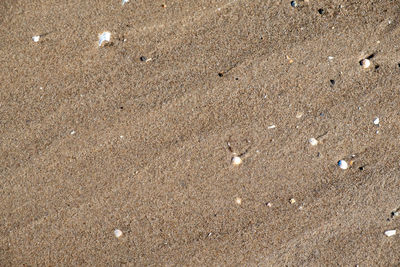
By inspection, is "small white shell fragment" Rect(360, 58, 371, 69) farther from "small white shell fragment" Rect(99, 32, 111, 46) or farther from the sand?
"small white shell fragment" Rect(99, 32, 111, 46)

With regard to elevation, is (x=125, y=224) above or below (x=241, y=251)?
above

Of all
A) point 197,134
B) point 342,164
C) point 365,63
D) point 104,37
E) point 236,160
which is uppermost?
point 104,37

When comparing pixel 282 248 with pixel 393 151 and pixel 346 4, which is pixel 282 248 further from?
pixel 346 4

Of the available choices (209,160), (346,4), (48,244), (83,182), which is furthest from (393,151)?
(48,244)

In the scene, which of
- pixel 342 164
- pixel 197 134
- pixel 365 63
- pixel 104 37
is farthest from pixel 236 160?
pixel 104 37

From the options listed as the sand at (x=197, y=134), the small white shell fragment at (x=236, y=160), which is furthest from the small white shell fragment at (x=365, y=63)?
the small white shell fragment at (x=236, y=160)

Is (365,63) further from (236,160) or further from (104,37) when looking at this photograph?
(104,37)

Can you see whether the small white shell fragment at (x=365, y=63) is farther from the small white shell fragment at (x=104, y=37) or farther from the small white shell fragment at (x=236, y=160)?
the small white shell fragment at (x=104, y=37)

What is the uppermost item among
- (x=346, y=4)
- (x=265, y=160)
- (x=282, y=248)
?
(x=346, y=4)
